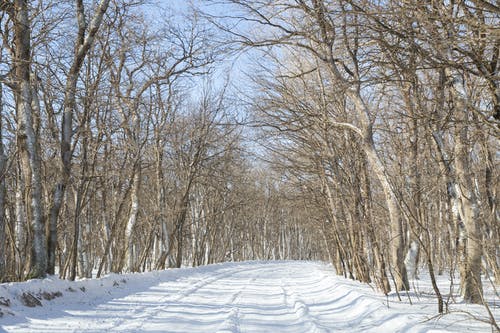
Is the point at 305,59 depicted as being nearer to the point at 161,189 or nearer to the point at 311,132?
the point at 311,132

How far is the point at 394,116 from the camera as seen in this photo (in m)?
9.20

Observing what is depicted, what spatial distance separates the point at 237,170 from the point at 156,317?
25403mm

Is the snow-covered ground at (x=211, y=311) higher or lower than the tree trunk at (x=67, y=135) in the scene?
lower

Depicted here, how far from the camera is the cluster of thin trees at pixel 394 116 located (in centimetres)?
480

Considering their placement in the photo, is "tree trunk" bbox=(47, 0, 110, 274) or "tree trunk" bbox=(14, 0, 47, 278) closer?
"tree trunk" bbox=(14, 0, 47, 278)

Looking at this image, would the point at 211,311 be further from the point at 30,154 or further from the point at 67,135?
the point at 67,135

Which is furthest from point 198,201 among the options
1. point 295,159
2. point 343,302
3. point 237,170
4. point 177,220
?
point 343,302

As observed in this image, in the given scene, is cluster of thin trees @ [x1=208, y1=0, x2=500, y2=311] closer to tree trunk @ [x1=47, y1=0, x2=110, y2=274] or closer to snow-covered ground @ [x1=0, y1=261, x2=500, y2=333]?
snow-covered ground @ [x1=0, y1=261, x2=500, y2=333]

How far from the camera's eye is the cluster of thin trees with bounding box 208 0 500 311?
189 inches

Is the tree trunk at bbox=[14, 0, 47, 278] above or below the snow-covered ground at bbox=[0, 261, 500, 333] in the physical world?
above

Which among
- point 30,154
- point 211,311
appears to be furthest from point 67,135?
point 211,311

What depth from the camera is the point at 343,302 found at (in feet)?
29.7

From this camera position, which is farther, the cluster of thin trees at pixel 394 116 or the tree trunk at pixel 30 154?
the tree trunk at pixel 30 154

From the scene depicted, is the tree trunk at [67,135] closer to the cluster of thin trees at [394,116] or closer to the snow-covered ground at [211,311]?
the snow-covered ground at [211,311]
